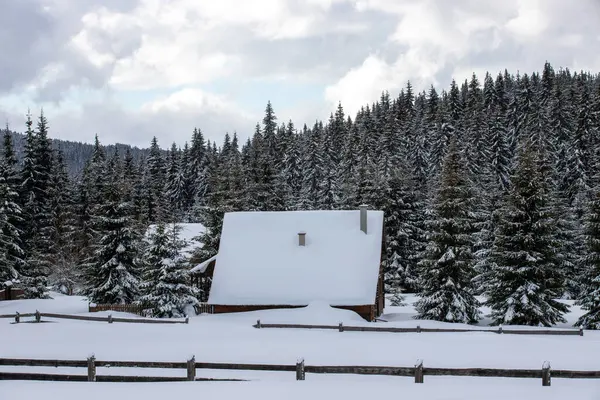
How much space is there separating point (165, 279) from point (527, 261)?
2176cm

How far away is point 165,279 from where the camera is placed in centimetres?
3409

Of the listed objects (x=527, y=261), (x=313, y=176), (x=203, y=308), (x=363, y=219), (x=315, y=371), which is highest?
(x=313, y=176)

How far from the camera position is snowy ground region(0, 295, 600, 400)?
14.0m

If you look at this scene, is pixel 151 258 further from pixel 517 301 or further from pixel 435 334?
pixel 517 301

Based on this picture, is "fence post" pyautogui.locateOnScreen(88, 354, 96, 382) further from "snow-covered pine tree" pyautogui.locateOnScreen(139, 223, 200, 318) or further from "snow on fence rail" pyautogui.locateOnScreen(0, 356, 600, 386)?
"snow-covered pine tree" pyautogui.locateOnScreen(139, 223, 200, 318)

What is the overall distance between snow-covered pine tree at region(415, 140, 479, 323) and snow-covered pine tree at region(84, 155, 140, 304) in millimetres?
20574

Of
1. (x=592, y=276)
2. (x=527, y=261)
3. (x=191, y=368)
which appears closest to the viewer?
(x=191, y=368)

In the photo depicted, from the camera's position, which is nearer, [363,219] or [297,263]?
[297,263]

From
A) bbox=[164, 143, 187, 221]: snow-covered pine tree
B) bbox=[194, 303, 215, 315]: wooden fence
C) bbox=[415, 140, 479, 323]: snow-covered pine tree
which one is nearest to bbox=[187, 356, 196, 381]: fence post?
bbox=[194, 303, 215, 315]: wooden fence

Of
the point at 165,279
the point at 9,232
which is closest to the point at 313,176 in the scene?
the point at 9,232

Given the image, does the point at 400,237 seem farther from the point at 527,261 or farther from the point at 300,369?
the point at 300,369

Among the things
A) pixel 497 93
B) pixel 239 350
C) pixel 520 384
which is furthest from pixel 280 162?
pixel 520 384

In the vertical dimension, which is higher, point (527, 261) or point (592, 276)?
point (527, 261)

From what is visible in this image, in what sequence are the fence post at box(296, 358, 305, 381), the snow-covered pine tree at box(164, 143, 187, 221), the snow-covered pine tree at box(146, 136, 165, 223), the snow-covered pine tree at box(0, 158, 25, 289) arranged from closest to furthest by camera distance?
the fence post at box(296, 358, 305, 381), the snow-covered pine tree at box(0, 158, 25, 289), the snow-covered pine tree at box(146, 136, 165, 223), the snow-covered pine tree at box(164, 143, 187, 221)
